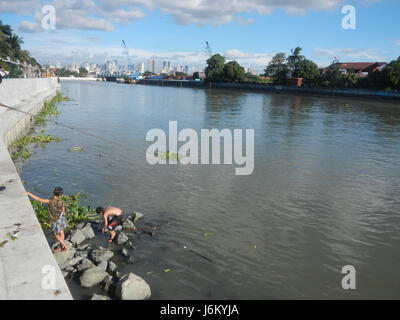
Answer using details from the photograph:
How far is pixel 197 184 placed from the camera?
1405cm

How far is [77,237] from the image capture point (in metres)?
8.80

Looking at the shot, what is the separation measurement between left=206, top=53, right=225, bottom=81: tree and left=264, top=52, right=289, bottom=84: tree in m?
24.2

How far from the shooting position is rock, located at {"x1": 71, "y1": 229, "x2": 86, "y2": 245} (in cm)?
869

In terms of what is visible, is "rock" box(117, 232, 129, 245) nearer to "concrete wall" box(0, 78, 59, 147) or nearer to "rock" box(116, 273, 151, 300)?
"rock" box(116, 273, 151, 300)

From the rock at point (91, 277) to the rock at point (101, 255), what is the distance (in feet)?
1.74

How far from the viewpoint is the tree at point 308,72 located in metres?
106

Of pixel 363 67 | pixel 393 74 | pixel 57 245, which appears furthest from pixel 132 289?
pixel 363 67

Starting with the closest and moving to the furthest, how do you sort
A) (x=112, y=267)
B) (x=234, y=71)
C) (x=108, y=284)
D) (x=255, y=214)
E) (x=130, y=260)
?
1. (x=108, y=284)
2. (x=112, y=267)
3. (x=130, y=260)
4. (x=255, y=214)
5. (x=234, y=71)

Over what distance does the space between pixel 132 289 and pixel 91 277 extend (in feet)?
3.57

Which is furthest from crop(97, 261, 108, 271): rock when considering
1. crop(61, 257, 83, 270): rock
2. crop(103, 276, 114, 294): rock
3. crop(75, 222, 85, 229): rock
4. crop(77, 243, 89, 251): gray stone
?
crop(75, 222, 85, 229): rock

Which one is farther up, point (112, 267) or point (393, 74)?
point (393, 74)

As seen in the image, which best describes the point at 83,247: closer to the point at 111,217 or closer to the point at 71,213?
the point at 111,217

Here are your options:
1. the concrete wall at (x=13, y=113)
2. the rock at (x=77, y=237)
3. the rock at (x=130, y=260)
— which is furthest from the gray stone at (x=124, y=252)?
the concrete wall at (x=13, y=113)
